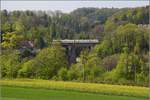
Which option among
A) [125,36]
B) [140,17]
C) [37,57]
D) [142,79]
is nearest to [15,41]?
[37,57]

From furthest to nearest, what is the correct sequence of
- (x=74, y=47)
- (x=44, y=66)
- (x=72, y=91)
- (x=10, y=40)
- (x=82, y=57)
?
(x=74, y=47)
(x=10, y=40)
(x=82, y=57)
(x=44, y=66)
(x=72, y=91)

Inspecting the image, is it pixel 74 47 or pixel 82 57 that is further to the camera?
pixel 74 47

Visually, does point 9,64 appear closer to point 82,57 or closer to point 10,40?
point 10,40

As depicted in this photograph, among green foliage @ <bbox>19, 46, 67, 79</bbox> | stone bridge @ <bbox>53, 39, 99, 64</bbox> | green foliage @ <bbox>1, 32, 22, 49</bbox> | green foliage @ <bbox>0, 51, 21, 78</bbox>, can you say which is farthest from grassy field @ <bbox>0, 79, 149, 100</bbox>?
stone bridge @ <bbox>53, 39, 99, 64</bbox>

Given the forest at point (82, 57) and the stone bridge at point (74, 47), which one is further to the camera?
the stone bridge at point (74, 47)

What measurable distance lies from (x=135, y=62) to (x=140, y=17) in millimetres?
4709

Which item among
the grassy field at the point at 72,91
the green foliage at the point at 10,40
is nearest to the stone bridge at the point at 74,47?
the green foliage at the point at 10,40

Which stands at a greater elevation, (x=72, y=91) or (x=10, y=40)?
(x=10, y=40)

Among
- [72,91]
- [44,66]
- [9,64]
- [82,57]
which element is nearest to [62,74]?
[44,66]

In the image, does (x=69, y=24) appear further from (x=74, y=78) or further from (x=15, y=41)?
(x=74, y=78)

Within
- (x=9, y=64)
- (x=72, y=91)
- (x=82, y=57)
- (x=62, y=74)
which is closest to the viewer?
(x=72, y=91)

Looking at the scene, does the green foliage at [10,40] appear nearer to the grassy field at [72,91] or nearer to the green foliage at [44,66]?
the green foliage at [44,66]

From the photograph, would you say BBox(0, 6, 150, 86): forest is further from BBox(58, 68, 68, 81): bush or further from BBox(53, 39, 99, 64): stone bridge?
BBox(53, 39, 99, 64): stone bridge

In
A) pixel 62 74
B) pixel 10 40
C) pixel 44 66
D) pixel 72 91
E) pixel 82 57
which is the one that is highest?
pixel 10 40
